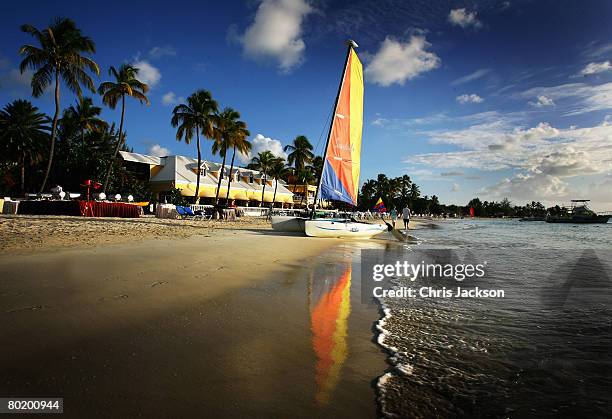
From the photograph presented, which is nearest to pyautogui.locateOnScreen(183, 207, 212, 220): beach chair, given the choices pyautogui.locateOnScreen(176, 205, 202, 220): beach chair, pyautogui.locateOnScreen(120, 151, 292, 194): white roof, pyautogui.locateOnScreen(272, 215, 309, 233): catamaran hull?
pyautogui.locateOnScreen(176, 205, 202, 220): beach chair

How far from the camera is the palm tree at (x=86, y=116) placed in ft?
122

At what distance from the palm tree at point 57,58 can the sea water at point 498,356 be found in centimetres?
2830

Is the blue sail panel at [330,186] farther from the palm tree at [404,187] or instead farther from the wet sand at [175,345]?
the palm tree at [404,187]

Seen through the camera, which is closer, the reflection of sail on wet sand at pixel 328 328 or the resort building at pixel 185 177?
the reflection of sail on wet sand at pixel 328 328

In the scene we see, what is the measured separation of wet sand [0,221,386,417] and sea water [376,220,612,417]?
32cm

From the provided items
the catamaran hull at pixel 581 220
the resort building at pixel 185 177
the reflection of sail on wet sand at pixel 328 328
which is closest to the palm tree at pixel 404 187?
the catamaran hull at pixel 581 220

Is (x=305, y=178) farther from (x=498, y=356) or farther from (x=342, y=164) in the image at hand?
(x=498, y=356)

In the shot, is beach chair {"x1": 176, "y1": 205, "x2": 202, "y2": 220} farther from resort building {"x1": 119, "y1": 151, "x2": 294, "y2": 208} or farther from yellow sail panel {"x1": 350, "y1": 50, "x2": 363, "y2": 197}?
yellow sail panel {"x1": 350, "y1": 50, "x2": 363, "y2": 197}

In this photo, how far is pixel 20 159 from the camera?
30984mm

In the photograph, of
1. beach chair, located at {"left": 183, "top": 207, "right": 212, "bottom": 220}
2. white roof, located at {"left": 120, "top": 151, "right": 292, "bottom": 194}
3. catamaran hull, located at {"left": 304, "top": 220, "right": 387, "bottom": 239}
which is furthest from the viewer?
white roof, located at {"left": 120, "top": 151, "right": 292, "bottom": 194}


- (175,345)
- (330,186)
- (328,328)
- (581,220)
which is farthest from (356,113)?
(581,220)

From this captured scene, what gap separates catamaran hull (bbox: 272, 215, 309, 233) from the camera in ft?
55.1

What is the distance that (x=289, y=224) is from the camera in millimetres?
17219

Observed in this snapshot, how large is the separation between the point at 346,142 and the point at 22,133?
32615 mm
